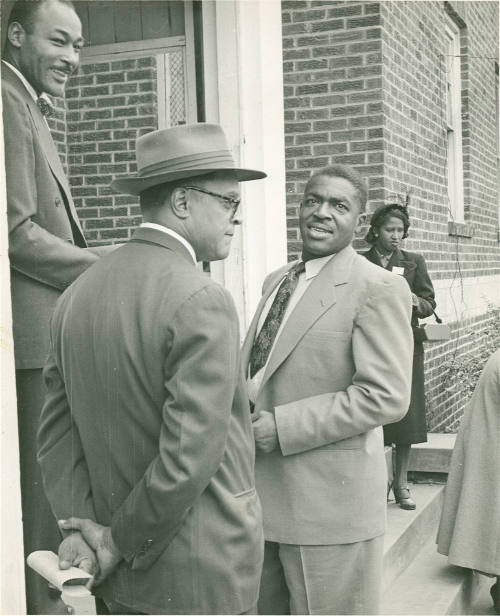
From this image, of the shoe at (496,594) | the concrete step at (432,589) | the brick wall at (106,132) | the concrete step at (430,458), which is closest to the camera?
the concrete step at (432,589)

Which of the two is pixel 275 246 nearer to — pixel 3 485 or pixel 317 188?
pixel 317 188

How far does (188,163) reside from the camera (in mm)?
2064

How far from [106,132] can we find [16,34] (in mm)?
5391

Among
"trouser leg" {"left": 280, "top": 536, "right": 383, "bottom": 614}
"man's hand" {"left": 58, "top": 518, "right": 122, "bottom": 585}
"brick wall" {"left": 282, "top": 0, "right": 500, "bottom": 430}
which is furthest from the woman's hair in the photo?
"man's hand" {"left": 58, "top": 518, "right": 122, "bottom": 585}

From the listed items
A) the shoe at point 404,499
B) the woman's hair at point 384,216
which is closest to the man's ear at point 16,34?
the woman's hair at point 384,216

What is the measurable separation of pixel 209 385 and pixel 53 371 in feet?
1.60

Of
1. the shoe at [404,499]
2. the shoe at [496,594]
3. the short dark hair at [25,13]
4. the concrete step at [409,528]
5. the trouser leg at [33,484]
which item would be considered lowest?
the shoe at [496,594]

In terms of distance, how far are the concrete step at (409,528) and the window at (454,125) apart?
11.8ft

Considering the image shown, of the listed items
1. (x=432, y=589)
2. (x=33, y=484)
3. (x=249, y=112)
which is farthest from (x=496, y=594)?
(x=33, y=484)

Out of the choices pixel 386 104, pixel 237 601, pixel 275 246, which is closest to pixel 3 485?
pixel 237 601

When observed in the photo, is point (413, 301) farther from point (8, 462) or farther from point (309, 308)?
point (8, 462)

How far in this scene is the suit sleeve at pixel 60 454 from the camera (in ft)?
6.84

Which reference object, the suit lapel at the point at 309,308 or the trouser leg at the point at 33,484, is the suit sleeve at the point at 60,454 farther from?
the suit lapel at the point at 309,308

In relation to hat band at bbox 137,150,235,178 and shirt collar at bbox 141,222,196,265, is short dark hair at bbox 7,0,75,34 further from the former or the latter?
shirt collar at bbox 141,222,196,265
